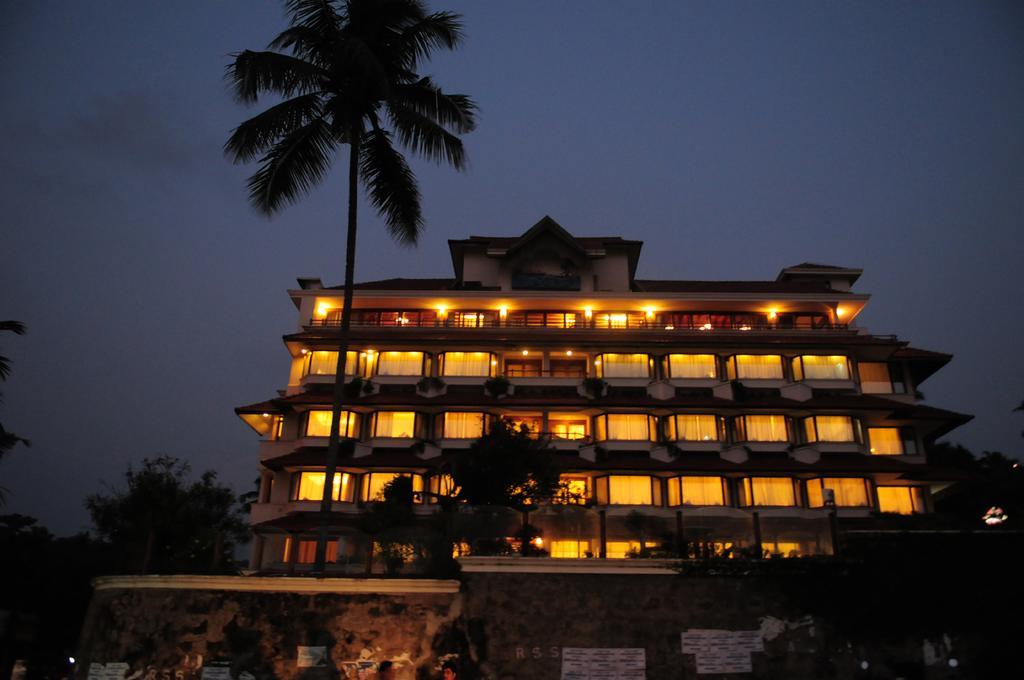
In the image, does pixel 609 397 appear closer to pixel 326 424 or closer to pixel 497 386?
pixel 497 386

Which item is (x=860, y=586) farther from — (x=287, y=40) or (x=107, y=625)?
(x=287, y=40)

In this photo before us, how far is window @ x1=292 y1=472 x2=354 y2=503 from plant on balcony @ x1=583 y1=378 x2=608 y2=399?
646 inches

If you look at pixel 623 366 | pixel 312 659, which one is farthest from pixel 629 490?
pixel 312 659

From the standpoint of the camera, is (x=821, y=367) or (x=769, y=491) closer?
(x=769, y=491)

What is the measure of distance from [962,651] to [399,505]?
2278 centimetres

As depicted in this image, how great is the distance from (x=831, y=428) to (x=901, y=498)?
610 cm

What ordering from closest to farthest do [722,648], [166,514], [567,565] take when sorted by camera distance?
[722,648] < [567,565] < [166,514]

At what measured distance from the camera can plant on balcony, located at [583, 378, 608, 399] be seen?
159 feet

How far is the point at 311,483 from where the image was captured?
45375mm

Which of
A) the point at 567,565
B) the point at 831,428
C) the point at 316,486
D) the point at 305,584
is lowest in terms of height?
the point at 305,584

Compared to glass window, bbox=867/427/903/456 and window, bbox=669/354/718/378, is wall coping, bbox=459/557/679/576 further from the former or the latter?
glass window, bbox=867/427/903/456

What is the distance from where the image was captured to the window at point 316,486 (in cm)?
4494

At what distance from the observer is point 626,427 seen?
48.4 meters

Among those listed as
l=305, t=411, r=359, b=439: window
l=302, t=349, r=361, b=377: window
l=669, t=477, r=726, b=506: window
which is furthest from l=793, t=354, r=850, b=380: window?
l=302, t=349, r=361, b=377: window
